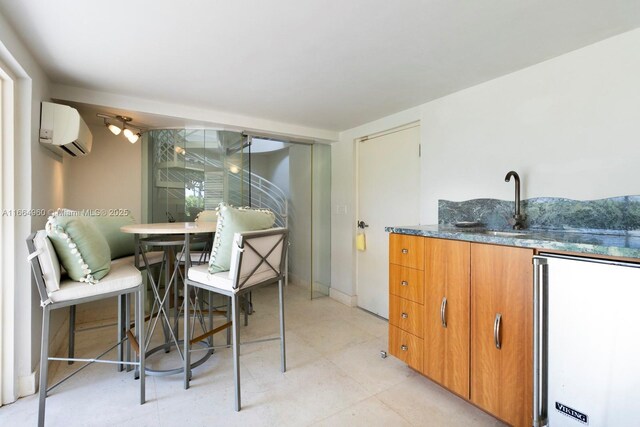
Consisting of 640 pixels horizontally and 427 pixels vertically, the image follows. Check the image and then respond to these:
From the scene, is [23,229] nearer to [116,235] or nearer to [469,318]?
[116,235]

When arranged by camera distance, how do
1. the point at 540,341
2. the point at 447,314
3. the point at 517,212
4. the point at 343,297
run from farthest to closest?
the point at 343,297
the point at 517,212
the point at 447,314
the point at 540,341

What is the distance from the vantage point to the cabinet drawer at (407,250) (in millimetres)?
1898

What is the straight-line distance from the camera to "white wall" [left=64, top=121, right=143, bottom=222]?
9.96ft

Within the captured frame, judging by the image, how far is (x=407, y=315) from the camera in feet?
6.55

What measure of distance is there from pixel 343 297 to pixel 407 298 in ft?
5.60

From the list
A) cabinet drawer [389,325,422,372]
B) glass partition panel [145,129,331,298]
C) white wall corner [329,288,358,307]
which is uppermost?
glass partition panel [145,129,331,298]

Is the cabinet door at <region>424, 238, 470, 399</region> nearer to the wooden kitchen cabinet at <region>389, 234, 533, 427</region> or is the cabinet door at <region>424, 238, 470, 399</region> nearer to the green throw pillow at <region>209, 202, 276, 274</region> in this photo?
the wooden kitchen cabinet at <region>389, 234, 533, 427</region>

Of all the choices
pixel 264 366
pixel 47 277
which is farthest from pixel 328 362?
pixel 47 277

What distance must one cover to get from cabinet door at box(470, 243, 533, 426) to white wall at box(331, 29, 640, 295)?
78 centimetres

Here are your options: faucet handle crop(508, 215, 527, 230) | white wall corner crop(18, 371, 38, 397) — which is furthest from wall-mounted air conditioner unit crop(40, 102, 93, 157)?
faucet handle crop(508, 215, 527, 230)

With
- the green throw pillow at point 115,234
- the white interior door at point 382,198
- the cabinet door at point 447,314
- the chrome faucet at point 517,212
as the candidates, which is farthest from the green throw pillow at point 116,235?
the chrome faucet at point 517,212

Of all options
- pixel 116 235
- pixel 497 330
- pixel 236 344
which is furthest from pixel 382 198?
pixel 116 235

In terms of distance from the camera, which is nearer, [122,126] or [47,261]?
[47,261]

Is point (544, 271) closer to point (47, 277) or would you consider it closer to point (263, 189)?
point (47, 277)
